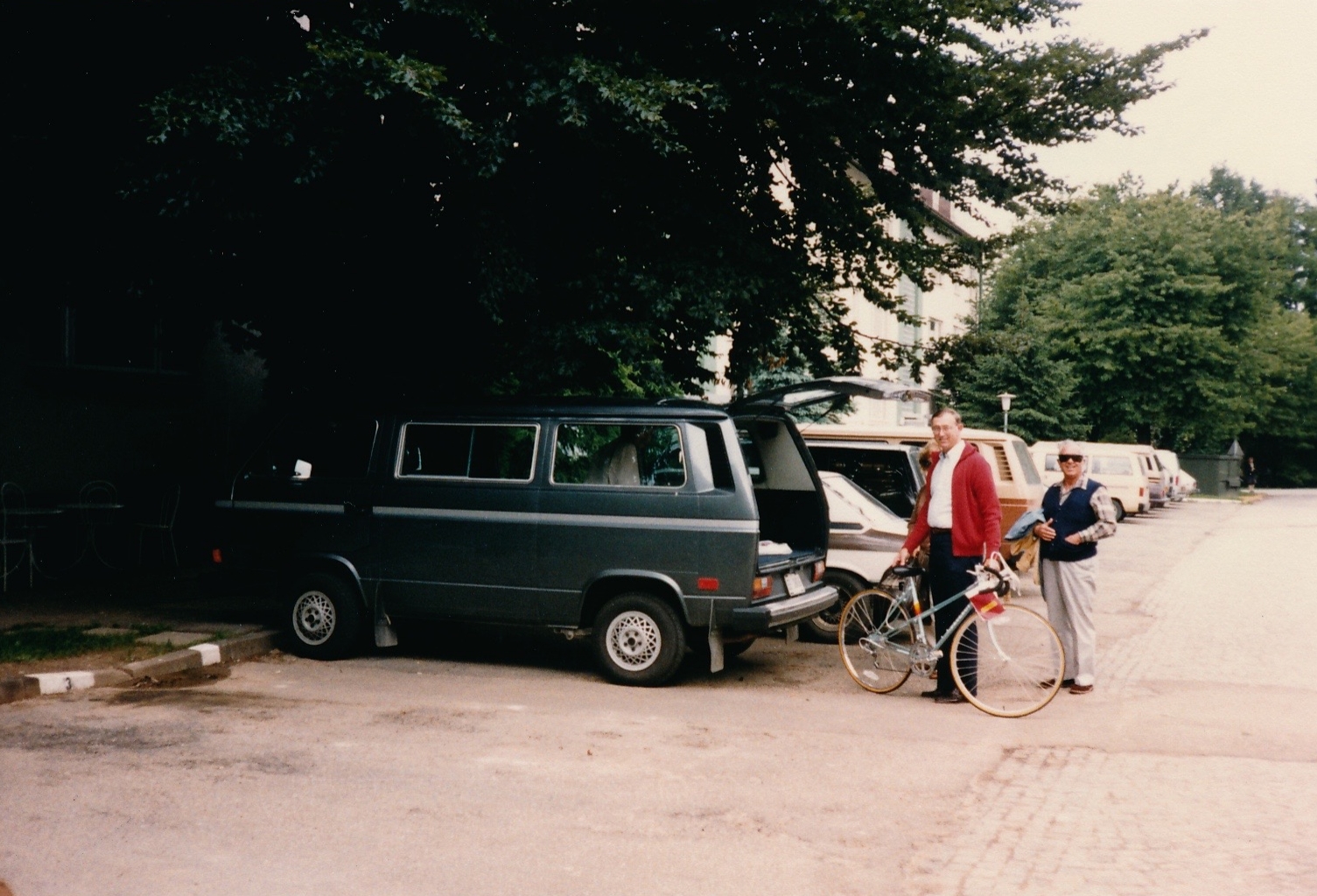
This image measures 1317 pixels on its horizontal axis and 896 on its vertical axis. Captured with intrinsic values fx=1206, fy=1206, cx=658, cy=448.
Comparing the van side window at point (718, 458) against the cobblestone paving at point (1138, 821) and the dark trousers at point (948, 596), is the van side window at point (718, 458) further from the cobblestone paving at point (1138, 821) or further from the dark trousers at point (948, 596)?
the cobblestone paving at point (1138, 821)

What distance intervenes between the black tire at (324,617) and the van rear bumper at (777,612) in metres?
2.99

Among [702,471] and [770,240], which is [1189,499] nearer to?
[770,240]

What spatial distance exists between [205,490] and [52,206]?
19.2ft

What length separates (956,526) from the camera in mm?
8133

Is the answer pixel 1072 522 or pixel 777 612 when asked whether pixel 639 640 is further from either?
pixel 1072 522

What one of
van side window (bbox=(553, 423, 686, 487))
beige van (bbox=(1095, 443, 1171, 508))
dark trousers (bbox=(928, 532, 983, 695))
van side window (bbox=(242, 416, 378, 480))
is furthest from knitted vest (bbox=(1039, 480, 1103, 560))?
beige van (bbox=(1095, 443, 1171, 508))

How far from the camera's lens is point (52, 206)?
9766mm

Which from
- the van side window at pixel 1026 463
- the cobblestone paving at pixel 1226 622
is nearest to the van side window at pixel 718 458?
the cobblestone paving at pixel 1226 622

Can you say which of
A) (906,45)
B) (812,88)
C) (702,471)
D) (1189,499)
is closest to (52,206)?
(702,471)

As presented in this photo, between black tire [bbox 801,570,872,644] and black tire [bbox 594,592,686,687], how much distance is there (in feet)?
8.14

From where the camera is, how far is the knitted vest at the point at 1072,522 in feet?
28.5

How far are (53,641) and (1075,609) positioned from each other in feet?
24.7

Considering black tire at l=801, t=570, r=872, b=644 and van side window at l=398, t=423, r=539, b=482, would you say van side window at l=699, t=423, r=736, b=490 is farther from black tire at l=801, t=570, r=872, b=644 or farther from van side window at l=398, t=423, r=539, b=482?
black tire at l=801, t=570, r=872, b=644

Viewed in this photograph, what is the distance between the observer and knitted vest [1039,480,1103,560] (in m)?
8.69
